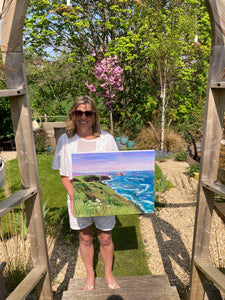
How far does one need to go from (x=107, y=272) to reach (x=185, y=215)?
2.15 meters

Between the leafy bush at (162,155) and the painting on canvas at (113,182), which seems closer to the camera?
the painting on canvas at (113,182)

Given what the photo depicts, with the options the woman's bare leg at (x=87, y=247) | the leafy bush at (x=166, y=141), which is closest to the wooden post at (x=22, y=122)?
the woman's bare leg at (x=87, y=247)

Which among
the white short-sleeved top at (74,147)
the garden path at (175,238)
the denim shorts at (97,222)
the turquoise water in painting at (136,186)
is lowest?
the garden path at (175,238)

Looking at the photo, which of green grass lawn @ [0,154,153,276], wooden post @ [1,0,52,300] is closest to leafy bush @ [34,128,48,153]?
green grass lawn @ [0,154,153,276]

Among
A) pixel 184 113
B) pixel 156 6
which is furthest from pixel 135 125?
pixel 156 6

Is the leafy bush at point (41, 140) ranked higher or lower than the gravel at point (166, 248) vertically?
higher

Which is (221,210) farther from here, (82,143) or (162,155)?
(162,155)

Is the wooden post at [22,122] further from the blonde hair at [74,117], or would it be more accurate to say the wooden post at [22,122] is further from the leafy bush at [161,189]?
the leafy bush at [161,189]

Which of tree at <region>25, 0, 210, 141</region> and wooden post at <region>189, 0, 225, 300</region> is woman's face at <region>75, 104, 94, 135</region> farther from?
tree at <region>25, 0, 210, 141</region>

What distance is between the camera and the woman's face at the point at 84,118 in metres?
1.79

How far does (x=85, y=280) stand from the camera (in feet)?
7.04

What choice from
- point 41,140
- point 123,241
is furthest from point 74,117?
point 41,140

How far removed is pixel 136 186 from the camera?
5.34 feet

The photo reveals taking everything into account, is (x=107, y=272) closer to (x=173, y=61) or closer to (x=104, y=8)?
(x=173, y=61)
